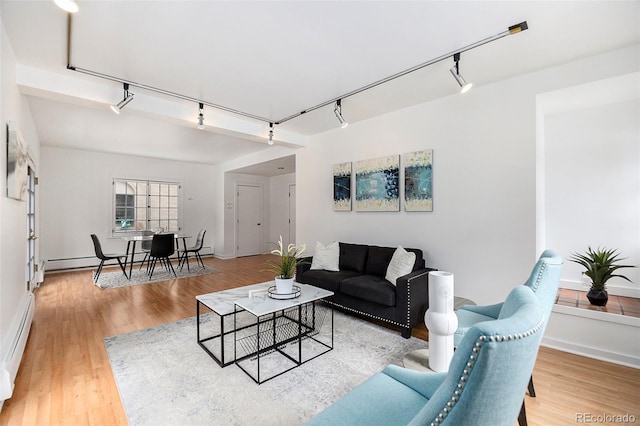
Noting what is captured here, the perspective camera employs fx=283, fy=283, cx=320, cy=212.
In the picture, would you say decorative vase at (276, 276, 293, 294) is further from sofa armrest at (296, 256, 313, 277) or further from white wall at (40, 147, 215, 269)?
white wall at (40, 147, 215, 269)

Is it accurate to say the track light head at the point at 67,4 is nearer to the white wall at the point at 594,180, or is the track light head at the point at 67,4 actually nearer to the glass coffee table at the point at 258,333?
the glass coffee table at the point at 258,333

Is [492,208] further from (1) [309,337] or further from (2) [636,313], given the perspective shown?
(1) [309,337]

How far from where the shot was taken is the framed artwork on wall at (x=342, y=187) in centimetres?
440

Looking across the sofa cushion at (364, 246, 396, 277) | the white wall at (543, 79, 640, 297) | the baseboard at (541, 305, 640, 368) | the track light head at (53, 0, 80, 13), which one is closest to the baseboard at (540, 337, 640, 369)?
the baseboard at (541, 305, 640, 368)

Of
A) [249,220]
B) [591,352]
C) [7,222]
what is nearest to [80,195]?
[249,220]

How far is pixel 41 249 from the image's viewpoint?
18.9 feet

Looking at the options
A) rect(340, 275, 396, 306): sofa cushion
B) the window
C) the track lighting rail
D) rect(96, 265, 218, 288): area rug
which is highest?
the track lighting rail

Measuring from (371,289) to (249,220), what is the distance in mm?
5920

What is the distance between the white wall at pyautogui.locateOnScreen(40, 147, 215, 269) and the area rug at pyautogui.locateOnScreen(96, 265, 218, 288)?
3.76 ft

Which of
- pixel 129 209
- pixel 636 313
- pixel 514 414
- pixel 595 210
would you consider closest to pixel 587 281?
pixel 636 313

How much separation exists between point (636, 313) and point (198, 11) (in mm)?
4221

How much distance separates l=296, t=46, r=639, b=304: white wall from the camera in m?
2.75

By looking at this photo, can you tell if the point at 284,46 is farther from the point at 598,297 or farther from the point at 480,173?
the point at 598,297

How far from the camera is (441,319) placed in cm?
182
